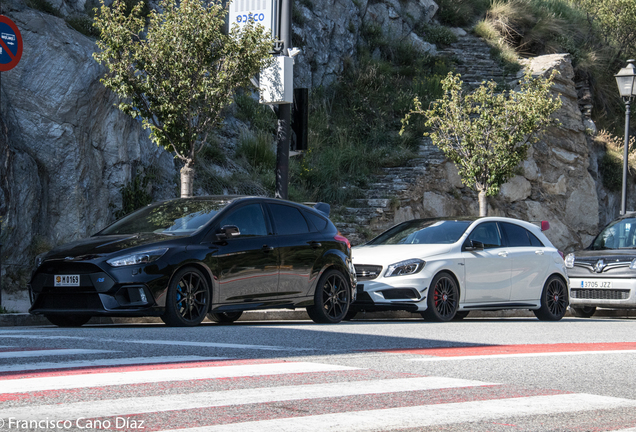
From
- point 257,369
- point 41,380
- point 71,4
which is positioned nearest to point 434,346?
point 257,369

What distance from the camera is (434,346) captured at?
8.15m

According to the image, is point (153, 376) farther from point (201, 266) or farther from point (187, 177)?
point (187, 177)

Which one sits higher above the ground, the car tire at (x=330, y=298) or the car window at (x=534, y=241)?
the car window at (x=534, y=241)

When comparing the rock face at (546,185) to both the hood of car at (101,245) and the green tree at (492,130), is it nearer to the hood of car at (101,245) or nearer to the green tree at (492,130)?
the green tree at (492,130)

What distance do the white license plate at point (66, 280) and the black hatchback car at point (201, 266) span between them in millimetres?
11

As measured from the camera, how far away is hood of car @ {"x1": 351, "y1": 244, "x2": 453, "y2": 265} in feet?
39.5

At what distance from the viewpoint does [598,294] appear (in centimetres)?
1530

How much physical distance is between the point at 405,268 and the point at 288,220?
2.05 meters

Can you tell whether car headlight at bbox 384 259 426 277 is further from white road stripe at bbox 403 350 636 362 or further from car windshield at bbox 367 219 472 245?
white road stripe at bbox 403 350 636 362

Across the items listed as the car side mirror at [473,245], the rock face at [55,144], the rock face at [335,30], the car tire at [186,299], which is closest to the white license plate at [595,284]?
the car side mirror at [473,245]

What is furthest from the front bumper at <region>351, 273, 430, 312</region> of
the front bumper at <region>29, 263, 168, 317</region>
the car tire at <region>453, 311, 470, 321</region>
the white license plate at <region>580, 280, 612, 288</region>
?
the white license plate at <region>580, 280, 612, 288</region>

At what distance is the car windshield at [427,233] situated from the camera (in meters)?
12.8

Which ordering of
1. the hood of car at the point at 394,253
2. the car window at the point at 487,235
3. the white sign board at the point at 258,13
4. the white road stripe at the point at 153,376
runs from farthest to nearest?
the white sign board at the point at 258,13, the car window at the point at 487,235, the hood of car at the point at 394,253, the white road stripe at the point at 153,376

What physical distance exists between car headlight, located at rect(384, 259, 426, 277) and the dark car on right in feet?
16.3
